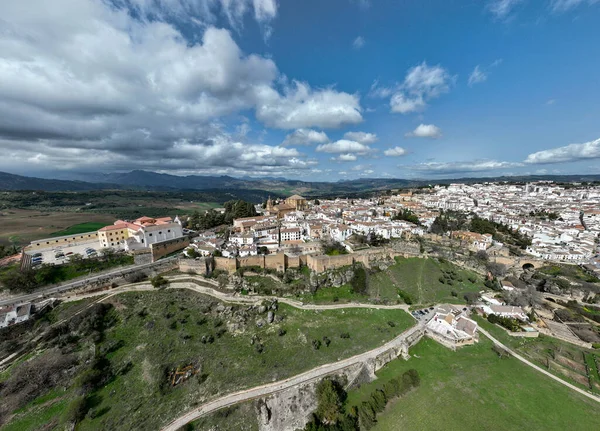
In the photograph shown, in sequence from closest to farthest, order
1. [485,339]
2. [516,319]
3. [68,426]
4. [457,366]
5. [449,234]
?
[68,426] < [457,366] < [485,339] < [516,319] < [449,234]

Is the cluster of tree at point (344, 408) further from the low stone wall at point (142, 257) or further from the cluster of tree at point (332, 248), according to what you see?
the low stone wall at point (142, 257)

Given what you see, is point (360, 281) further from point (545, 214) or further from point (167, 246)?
point (545, 214)

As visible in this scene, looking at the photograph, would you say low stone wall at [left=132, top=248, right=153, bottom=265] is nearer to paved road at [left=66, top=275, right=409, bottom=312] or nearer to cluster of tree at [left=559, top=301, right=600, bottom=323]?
paved road at [left=66, top=275, right=409, bottom=312]

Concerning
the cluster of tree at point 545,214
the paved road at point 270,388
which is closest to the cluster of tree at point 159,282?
the paved road at point 270,388

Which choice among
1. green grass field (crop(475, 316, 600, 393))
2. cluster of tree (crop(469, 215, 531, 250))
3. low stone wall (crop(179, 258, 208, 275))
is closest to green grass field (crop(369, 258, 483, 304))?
green grass field (crop(475, 316, 600, 393))

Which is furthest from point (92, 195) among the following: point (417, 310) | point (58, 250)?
point (417, 310)

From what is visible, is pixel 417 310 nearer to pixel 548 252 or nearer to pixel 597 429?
pixel 597 429

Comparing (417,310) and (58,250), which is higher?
(58,250)

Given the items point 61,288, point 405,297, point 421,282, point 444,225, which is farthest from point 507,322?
point 61,288
